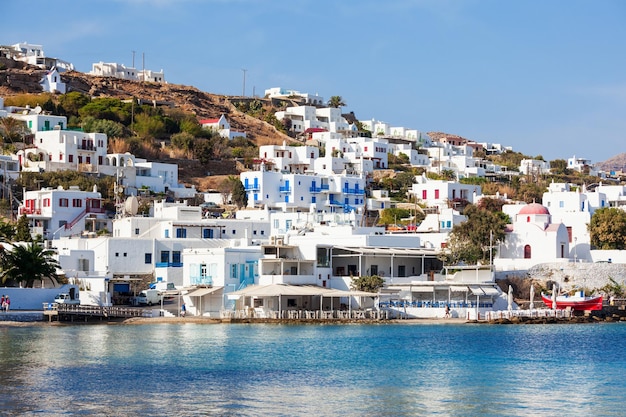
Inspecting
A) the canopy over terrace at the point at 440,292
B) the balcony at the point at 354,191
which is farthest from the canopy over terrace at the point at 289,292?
the balcony at the point at 354,191

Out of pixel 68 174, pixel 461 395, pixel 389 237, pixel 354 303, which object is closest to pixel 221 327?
pixel 354 303

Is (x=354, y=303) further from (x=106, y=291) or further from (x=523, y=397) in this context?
(x=523, y=397)

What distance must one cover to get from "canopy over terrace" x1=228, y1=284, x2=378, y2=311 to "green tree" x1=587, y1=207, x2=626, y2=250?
21.2 metres

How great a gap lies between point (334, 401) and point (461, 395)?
14.4 ft

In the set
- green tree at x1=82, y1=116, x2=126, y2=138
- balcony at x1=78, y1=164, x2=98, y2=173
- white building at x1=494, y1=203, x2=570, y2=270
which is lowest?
white building at x1=494, y1=203, x2=570, y2=270

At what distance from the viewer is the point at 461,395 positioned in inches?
1348

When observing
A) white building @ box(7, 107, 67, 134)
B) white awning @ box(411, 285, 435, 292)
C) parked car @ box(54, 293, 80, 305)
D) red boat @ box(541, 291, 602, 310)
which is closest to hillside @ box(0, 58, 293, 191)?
white building @ box(7, 107, 67, 134)

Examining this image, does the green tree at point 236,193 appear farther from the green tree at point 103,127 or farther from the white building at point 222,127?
the white building at point 222,127

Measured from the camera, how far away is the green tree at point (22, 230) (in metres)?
70.8

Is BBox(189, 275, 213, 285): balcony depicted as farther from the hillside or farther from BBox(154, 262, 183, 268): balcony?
the hillside

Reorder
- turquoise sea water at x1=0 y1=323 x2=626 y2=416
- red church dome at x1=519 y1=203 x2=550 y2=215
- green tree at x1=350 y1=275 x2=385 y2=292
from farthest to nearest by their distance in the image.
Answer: red church dome at x1=519 y1=203 x2=550 y2=215, green tree at x1=350 y1=275 x2=385 y2=292, turquoise sea water at x1=0 y1=323 x2=626 y2=416

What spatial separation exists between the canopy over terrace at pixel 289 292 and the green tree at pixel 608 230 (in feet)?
69.6

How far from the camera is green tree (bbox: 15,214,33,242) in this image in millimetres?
70812

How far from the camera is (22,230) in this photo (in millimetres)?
73000
